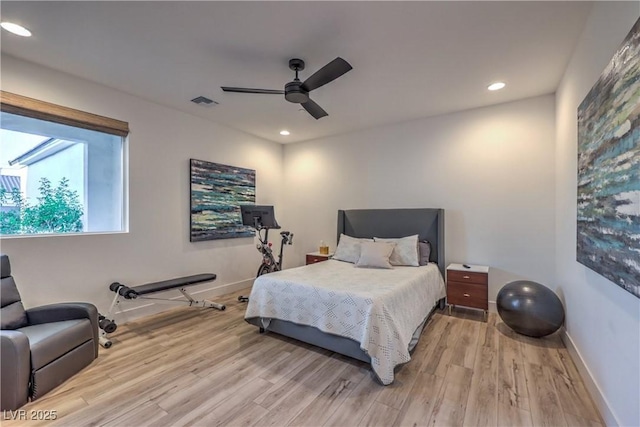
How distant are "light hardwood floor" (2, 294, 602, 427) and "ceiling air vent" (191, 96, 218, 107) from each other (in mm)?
2886

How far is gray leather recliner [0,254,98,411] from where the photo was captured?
1.86m

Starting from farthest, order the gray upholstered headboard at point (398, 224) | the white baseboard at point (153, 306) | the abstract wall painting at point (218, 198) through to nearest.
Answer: the abstract wall painting at point (218, 198)
the gray upholstered headboard at point (398, 224)
the white baseboard at point (153, 306)

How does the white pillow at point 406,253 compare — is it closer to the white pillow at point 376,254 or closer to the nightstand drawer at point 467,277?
the white pillow at point 376,254

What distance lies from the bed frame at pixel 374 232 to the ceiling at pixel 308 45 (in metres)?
1.67

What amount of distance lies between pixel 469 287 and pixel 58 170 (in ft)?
16.4

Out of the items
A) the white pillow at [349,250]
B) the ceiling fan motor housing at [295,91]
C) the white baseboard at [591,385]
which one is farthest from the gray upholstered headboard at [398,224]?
the ceiling fan motor housing at [295,91]

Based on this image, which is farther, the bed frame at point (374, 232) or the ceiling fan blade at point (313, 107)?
the ceiling fan blade at point (313, 107)

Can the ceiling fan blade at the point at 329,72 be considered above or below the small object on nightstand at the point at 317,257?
above

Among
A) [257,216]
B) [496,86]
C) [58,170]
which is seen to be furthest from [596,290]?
[58,170]

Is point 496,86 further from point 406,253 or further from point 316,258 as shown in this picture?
point 316,258

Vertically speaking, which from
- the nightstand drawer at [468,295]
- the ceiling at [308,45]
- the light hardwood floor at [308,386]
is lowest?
the light hardwood floor at [308,386]

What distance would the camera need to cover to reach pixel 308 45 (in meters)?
2.48

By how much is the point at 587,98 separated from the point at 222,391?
11.6 feet

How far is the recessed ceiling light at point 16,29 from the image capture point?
2.22 meters
